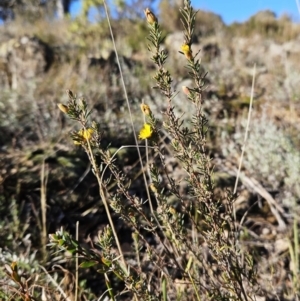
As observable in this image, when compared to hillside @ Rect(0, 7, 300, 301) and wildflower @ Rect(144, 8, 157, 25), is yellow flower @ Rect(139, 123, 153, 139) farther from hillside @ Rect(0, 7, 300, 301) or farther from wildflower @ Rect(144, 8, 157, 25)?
wildflower @ Rect(144, 8, 157, 25)

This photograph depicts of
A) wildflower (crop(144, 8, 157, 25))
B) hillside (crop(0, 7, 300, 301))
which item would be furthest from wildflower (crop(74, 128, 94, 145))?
wildflower (crop(144, 8, 157, 25))

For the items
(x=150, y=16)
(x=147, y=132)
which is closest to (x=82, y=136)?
(x=147, y=132)

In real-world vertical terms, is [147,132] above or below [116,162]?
above

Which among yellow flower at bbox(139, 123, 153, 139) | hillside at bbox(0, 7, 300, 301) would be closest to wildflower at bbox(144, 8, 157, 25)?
hillside at bbox(0, 7, 300, 301)

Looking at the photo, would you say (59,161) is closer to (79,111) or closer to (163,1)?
(79,111)

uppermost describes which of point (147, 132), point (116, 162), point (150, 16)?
point (150, 16)

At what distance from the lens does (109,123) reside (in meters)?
2.96

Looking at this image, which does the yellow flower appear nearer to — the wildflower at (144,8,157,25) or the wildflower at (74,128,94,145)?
the wildflower at (74,128,94,145)

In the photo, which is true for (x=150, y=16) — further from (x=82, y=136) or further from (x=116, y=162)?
(x=116, y=162)

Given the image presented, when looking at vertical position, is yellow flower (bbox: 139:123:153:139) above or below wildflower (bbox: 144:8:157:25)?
below

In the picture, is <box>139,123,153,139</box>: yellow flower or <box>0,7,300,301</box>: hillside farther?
<box>0,7,300,301</box>: hillside

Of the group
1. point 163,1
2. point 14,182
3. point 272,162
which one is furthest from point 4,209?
point 163,1

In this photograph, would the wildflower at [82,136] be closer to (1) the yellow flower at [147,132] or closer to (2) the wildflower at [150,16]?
(1) the yellow flower at [147,132]

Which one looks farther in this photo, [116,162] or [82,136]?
[116,162]
